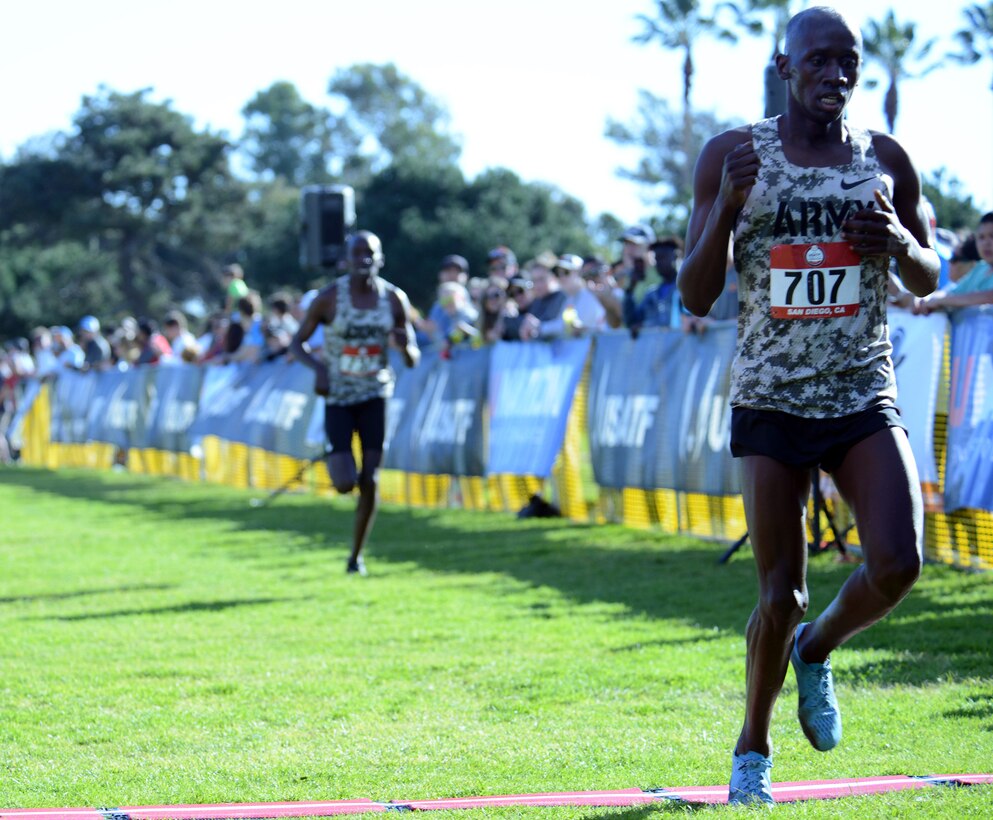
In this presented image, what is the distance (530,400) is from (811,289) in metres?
10.4

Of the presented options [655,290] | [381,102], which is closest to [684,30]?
[655,290]

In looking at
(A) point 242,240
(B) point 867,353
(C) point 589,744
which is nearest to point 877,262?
(B) point 867,353

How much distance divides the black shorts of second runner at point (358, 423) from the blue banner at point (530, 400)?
3352mm

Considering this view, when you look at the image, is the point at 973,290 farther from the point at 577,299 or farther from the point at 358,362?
the point at 577,299

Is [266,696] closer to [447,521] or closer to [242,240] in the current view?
[447,521]

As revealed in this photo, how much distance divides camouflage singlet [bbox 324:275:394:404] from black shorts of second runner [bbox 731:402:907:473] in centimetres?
657

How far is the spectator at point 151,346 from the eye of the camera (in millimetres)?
26555

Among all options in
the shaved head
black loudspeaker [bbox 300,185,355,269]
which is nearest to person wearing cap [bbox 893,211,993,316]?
the shaved head

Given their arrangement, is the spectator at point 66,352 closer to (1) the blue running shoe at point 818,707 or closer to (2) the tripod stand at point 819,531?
(2) the tripod stand at point 819,531

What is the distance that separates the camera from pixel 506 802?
191 inches

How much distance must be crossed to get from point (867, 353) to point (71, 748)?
122 inches

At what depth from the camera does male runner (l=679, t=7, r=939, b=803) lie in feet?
15.1

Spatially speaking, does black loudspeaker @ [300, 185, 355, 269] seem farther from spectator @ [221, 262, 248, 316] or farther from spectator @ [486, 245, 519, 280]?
spectator @ [486, 245, 519, 280]

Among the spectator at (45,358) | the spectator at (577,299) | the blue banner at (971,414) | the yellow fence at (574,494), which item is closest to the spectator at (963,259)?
the blue banner at (971,414)
